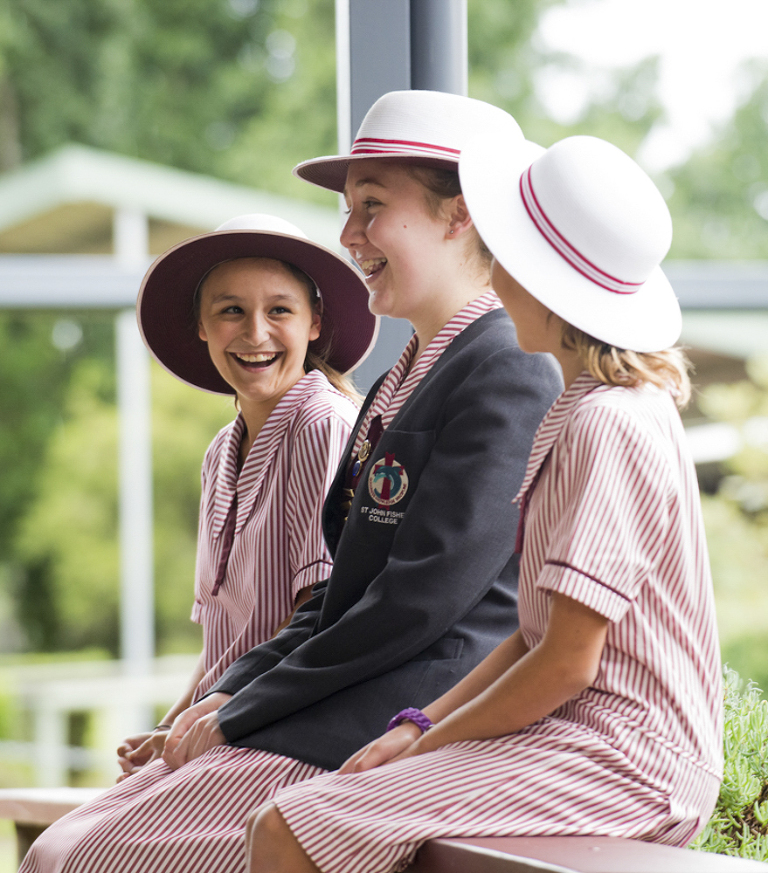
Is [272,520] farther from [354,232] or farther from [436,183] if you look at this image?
[436,183]

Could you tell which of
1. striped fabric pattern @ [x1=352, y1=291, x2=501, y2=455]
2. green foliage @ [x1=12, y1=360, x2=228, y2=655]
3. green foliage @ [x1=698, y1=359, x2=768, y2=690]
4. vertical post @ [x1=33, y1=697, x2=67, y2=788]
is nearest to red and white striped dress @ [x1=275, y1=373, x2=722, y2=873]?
striped fabric pattern @ [x1=352, y1=291, x2=501, y2=455]

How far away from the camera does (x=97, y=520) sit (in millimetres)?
9305

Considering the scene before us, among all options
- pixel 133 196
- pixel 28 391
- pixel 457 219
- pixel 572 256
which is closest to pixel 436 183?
pixel 457 219

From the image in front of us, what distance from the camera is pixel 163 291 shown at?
2266 mm

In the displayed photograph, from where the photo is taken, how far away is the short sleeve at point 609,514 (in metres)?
1.29

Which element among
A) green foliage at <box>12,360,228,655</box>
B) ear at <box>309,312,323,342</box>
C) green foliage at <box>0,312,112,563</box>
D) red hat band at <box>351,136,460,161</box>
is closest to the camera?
red hat band at <box>351,136,460,161</box>

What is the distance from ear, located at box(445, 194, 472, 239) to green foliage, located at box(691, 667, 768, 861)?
92cm

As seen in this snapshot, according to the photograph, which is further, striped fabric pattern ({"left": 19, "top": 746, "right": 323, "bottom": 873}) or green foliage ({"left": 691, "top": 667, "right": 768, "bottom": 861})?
green foliage ({"left": 691, "top": 667, "right": 768, "bottom": 861})

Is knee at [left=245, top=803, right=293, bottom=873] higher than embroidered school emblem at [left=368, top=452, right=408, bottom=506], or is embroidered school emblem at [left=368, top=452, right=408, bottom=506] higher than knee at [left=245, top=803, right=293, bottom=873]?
embroidered school emblem at [left=368, top=452, right=408, bottom=506]

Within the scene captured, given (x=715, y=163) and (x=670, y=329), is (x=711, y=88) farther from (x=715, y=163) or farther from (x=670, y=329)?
(x=670, y=329)

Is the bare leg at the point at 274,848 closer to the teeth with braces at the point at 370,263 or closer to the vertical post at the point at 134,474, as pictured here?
the teeth with braces at the point at 370,263

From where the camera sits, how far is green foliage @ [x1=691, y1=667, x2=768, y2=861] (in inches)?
71.7

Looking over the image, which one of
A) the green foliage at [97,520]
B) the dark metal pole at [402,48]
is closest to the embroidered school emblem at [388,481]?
the dark metal pole at [402,48]

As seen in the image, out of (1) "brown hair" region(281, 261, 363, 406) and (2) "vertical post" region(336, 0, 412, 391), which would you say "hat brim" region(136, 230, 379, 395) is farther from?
(2) "vertical post" region(336, 0, 412, 391)
